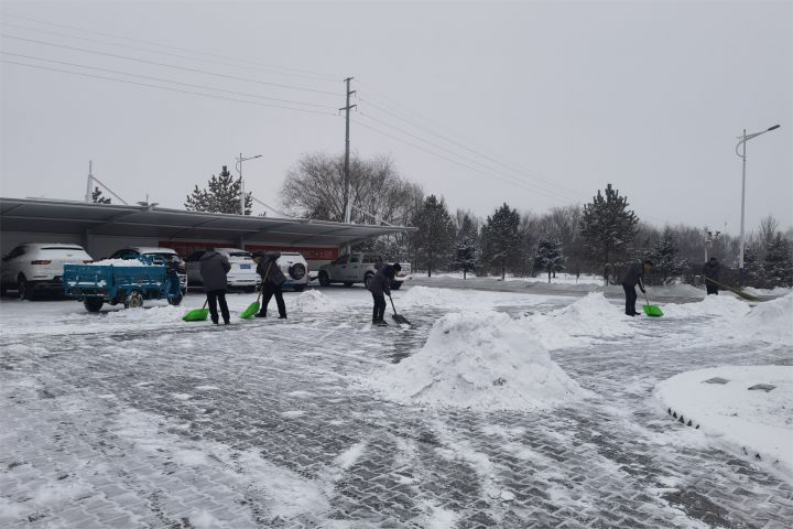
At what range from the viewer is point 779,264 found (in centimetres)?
4153

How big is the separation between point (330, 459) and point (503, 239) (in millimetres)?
47384

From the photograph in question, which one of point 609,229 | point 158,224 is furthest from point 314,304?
point 609,229

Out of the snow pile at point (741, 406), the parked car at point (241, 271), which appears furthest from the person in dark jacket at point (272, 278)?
the snow pile at point (741, 406)

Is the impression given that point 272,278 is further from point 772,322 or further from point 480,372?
point 772,322

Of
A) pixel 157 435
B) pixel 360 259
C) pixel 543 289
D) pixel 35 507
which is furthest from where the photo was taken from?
pixel 543 289

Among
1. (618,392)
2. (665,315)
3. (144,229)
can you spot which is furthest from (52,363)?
(144,229)

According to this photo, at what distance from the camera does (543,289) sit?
30.1 m

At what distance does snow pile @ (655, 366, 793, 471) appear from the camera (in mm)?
4648

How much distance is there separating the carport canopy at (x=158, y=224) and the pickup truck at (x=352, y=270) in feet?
5.48

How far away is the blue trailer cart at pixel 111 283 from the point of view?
13.8 m

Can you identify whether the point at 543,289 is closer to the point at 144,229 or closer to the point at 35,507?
the point at 144,229

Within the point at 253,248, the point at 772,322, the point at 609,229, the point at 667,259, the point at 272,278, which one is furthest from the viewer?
the point at 667,259

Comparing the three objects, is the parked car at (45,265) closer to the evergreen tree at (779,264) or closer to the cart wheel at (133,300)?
the cart wheel at (133,300)

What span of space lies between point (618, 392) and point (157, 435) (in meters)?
5.05
